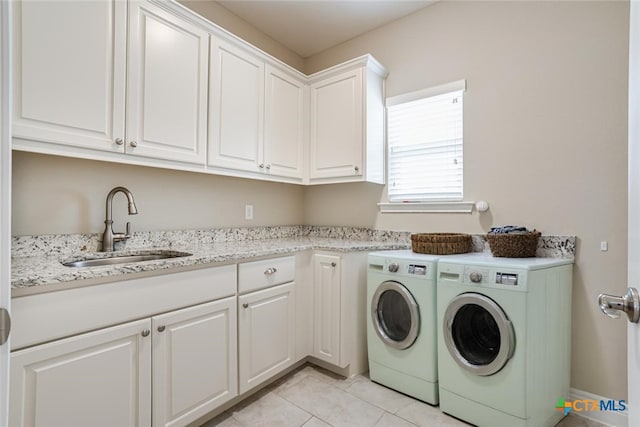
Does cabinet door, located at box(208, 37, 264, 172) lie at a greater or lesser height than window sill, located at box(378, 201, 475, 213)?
greater

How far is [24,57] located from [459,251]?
8.24 ft

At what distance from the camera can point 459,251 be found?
209cm

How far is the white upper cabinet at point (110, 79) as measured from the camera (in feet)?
4.48

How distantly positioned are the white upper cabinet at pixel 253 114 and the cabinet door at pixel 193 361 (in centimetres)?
101

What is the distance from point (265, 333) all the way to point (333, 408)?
0.60 meters

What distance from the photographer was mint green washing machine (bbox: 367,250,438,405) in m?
1.88

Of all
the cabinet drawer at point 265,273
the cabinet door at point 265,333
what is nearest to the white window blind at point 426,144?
the cabinet drawer at point 265,273

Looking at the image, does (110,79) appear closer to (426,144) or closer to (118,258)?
(118,258)

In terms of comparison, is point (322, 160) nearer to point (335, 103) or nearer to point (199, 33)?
point (335, 103)

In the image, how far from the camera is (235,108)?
7.30 feet

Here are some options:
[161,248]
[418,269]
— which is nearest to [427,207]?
[418,269]

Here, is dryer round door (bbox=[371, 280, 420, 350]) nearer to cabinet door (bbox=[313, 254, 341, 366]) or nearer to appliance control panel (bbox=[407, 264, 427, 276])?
appliance control panel (bbox=[407, 264, 427, 276])

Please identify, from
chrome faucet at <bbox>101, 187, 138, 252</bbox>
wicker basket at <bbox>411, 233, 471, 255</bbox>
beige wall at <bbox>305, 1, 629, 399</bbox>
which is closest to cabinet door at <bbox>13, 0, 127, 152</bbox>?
chrome faucet at <bbox>101, 187, 138, 252</bbox>

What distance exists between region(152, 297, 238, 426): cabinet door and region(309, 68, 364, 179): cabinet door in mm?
1415
